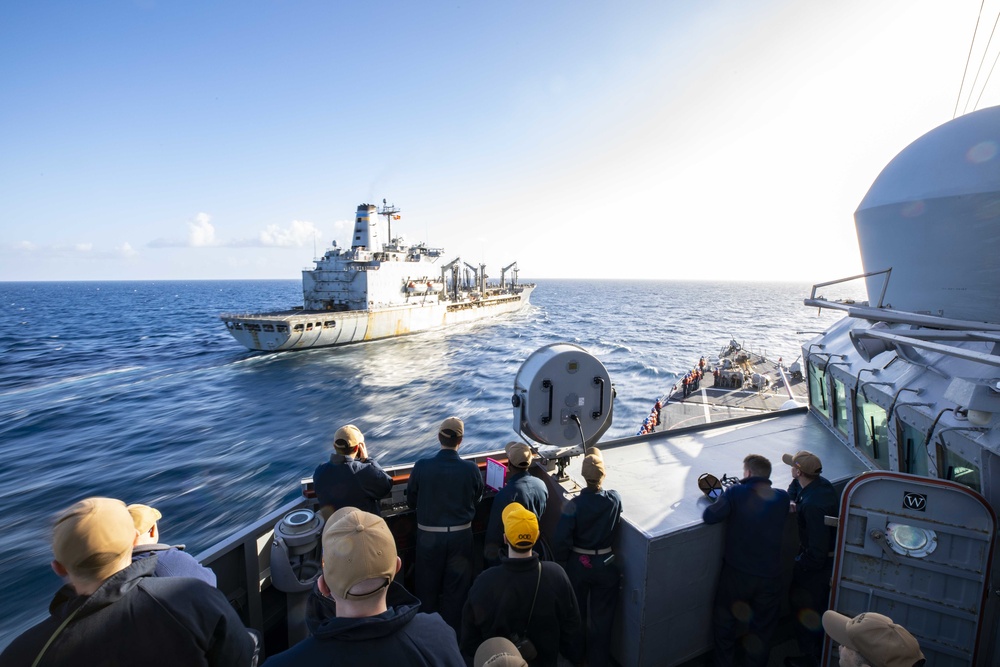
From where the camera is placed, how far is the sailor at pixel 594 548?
410cm

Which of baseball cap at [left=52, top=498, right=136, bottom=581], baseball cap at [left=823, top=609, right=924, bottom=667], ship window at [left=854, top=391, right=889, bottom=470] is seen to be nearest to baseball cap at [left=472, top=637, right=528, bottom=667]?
baseball cap at [left=52, top=498, right=136, bottom=581]

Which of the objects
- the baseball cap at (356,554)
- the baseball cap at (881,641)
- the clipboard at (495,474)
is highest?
the baseball cap at (356,554)

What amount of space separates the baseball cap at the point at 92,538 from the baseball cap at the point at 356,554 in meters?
0.90

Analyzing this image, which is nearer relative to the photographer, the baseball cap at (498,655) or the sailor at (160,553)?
the baseball cap at (498,655)

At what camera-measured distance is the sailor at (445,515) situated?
4.49 meters

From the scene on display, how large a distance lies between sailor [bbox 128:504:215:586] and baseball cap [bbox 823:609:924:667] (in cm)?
336

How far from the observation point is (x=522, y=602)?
10.1 ft

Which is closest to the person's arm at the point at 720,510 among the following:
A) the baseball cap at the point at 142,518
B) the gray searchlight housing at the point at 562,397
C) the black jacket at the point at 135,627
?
the gray searchlight housing at the point at 562,397

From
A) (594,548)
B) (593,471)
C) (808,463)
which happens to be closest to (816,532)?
(808,463)

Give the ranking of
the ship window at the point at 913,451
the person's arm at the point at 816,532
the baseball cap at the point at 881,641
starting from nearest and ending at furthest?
1. the baseball cap at the point at 881,641
2. the person's arm at the point at 816,532
3. the ship window at the point at 913,451

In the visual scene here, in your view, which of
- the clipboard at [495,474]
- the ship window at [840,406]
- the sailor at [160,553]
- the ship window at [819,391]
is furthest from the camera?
the ship window at [819,391]

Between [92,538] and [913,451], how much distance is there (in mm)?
7489

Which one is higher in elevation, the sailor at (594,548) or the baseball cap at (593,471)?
the baseball cap at (593,471)

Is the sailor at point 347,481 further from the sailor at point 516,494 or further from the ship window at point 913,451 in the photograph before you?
the ship window at point 913,451
